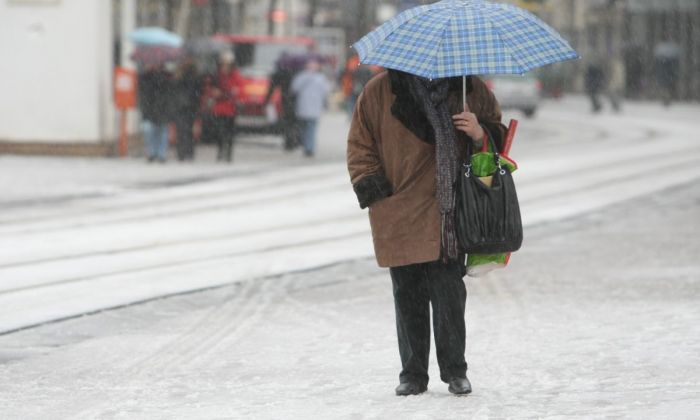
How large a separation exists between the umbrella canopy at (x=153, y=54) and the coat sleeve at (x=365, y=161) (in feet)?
59.6

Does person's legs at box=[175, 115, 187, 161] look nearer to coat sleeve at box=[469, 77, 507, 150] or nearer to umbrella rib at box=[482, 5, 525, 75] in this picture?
coat sleeve at box=[469, 77, 507, 150]

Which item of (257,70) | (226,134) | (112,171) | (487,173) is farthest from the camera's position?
(257,70)

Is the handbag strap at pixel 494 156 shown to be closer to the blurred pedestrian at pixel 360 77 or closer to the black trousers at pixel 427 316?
the black trousers at pixel 427 316

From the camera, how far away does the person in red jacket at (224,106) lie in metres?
24.5

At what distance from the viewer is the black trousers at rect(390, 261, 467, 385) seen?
6.70m

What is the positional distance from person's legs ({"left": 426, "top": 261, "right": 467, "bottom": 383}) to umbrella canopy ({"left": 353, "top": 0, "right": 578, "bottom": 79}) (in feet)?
2.75

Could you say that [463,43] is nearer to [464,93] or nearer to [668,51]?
[464,93]

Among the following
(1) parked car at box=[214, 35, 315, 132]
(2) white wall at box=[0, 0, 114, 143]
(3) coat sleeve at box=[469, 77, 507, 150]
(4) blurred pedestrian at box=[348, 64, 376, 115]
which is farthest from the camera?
(4) blurred pedestrian at box=[348, 64, 376, 115]

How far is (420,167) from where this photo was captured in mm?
6621

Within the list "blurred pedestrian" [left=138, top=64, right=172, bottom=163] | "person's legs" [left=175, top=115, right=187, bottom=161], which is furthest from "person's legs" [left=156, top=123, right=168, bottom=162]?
"person's legs" [left=175, top=115, right=187, bottom=161]

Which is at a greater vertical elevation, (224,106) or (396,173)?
(396,173)

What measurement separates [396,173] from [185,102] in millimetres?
18165

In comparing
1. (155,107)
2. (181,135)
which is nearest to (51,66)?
(155,107)

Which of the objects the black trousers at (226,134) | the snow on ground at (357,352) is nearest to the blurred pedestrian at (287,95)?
the black trousers at (226,134)
